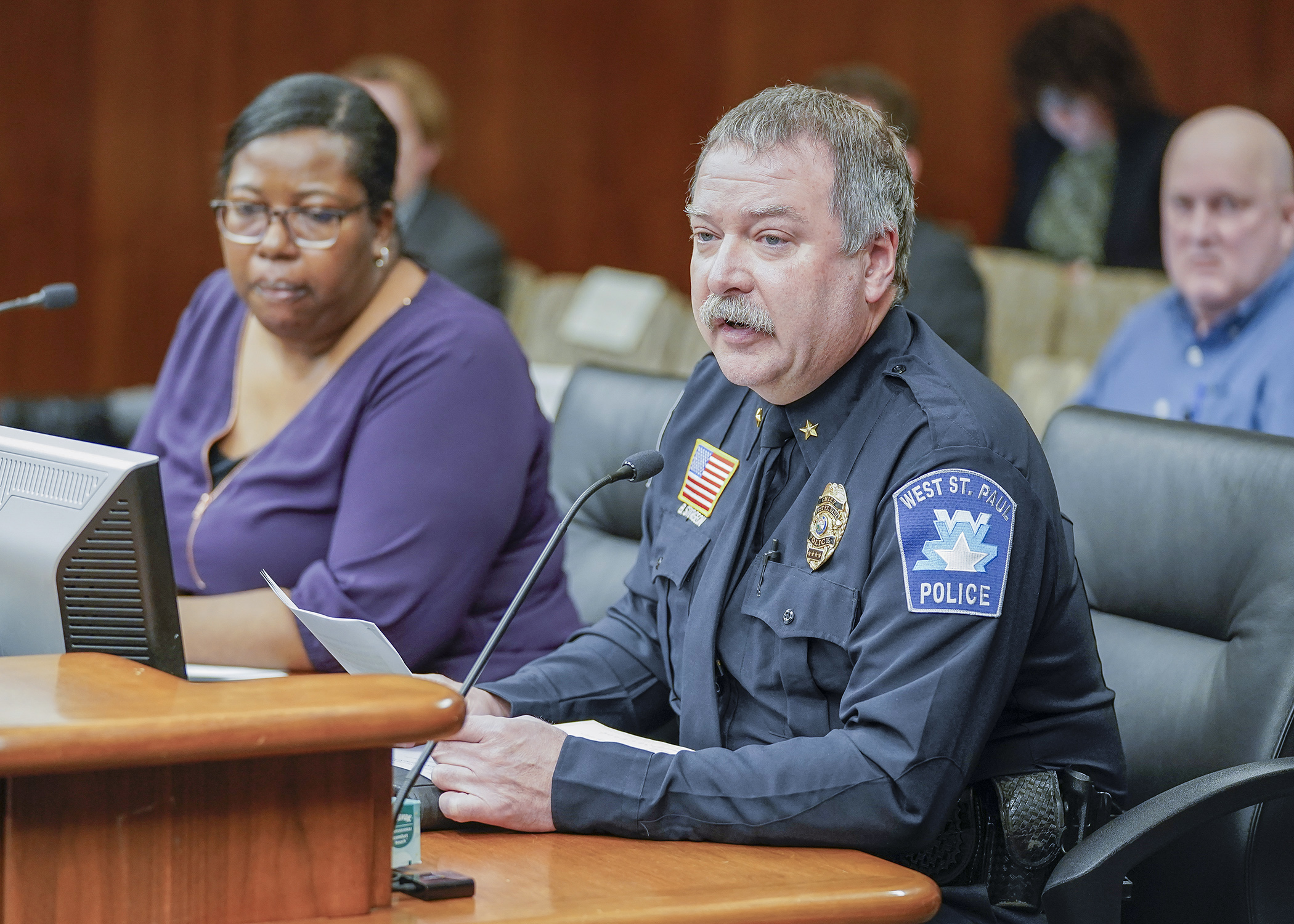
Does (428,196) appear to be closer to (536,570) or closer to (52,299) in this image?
(52,299)

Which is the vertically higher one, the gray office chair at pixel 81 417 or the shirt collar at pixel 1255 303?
the shirt collar at pixel 1255 303

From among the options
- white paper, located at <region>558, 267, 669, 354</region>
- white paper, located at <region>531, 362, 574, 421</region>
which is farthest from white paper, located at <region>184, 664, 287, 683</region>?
white paper, located at <region>558, 267, 669, 354</region>

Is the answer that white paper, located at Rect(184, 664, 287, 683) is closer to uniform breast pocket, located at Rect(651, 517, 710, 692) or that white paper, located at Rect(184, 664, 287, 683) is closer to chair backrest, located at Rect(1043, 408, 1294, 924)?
uniform breast pocket, located at Rect(651, 517, 710, 692)

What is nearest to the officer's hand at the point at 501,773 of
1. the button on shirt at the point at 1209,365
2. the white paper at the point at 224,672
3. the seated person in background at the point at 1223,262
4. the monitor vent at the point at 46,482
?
the monitor vent at the point at 46,482

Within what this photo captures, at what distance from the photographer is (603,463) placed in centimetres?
238

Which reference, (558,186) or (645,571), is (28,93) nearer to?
(558,186)

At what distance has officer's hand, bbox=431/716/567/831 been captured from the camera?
49.8 inches

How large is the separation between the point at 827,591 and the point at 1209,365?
178 centimetres

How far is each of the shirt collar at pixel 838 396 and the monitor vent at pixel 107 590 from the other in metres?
0.64

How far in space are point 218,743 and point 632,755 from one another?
43cm

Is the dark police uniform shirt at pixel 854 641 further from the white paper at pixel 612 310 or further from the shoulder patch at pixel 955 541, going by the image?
the white paper at pixel 612 310

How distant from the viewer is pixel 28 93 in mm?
5109

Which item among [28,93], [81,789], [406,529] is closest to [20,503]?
[81,789]

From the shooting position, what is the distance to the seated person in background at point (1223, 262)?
2.81 metres
